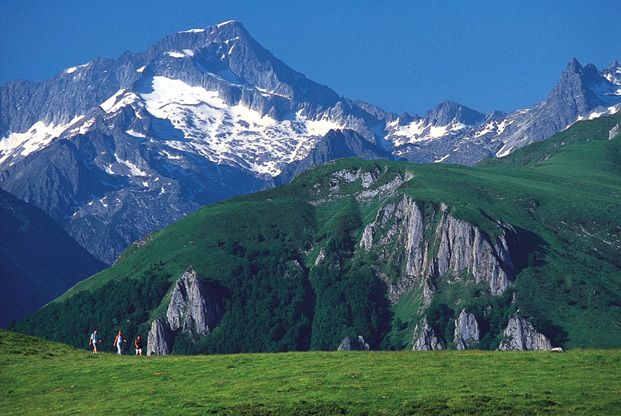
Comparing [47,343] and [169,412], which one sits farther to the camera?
[47,343]

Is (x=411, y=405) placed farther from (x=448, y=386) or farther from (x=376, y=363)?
(x=376, y=363)

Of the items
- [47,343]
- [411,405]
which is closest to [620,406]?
[411,405]

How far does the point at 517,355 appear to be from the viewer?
112062 millimetres

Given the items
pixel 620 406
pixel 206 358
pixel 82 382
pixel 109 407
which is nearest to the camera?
pixel 620 406

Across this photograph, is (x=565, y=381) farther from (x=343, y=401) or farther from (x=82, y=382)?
(x=82, y=382)

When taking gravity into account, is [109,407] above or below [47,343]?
below

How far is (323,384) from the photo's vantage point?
98688 millimetres

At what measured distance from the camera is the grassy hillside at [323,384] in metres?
89.9

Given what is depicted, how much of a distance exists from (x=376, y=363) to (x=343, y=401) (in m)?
16.7

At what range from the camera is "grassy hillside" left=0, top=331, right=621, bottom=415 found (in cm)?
8994

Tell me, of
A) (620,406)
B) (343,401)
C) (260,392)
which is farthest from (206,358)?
(620,406)

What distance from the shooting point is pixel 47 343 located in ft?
452

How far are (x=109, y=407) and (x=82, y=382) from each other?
46.7 ft

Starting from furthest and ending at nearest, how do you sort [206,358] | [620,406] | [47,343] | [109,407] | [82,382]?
[47,343]
[206,358]
[82,382]
[109,407]
[620,406]
